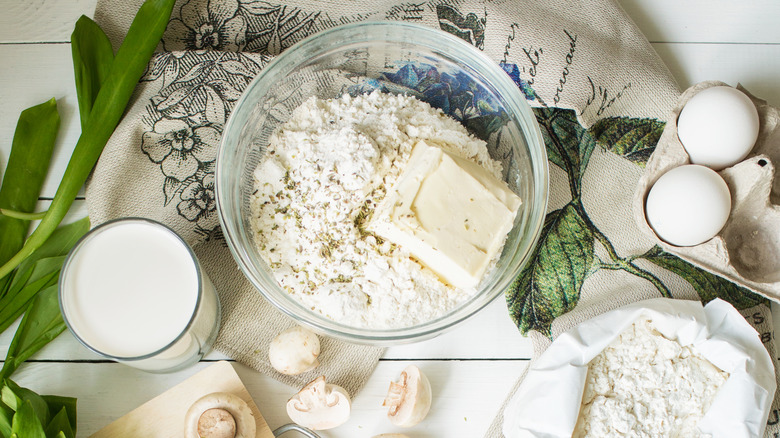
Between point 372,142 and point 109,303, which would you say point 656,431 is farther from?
point 109,303

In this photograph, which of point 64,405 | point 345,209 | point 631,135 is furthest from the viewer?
point 631,135

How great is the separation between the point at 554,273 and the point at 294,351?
504mm

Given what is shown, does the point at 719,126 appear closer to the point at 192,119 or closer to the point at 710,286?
the point at 710,286

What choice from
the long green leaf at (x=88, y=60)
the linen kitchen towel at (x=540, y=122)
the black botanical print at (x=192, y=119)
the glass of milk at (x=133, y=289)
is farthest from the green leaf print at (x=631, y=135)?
the long green leaf at (x=88, y=60)

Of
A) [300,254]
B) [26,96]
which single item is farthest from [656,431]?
[26,96]

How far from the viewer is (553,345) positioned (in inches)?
40.0

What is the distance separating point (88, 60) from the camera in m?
1.06

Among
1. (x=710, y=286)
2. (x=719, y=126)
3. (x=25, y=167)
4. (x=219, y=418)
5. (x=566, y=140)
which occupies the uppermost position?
(x=719, y=126)

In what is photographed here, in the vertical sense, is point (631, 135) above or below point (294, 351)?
above

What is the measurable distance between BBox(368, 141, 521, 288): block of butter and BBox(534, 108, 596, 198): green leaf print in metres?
0.27

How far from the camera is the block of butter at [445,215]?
2.85ft

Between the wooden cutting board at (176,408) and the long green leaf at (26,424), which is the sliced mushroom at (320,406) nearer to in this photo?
the wooden cutting board at (176,408)

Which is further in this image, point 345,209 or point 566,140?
point 566,140

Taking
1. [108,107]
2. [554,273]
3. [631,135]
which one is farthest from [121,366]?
[631,135]
